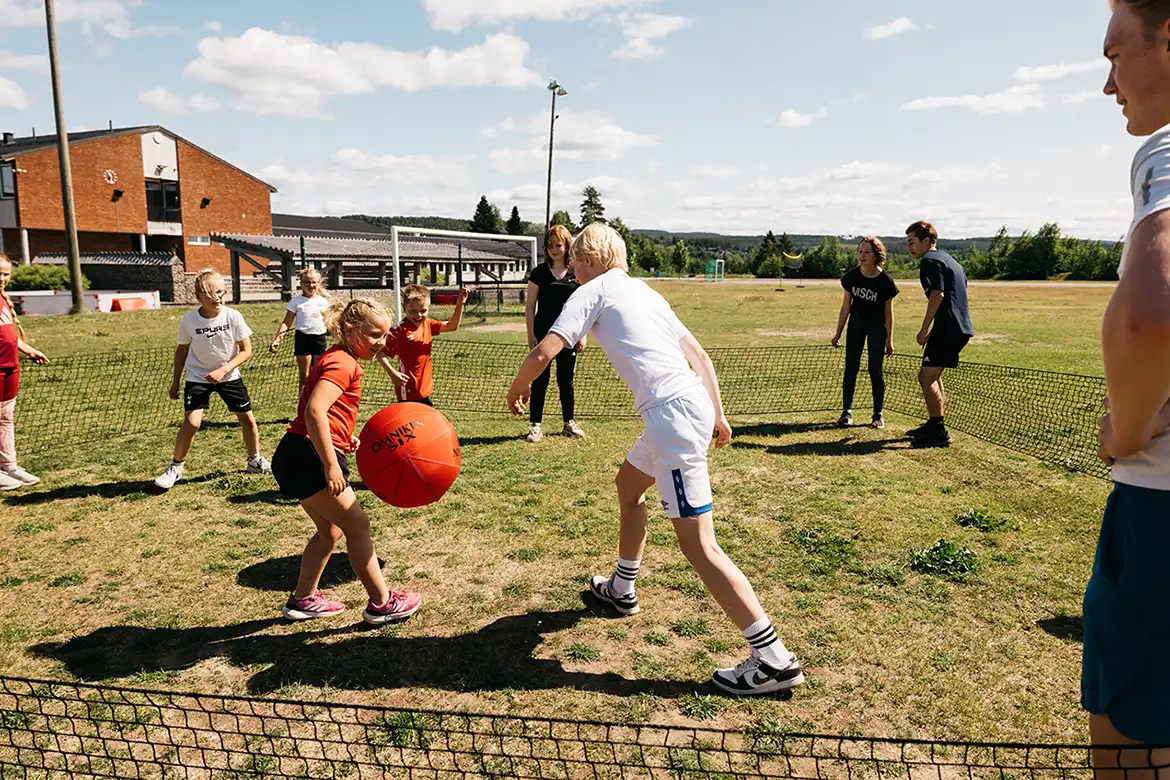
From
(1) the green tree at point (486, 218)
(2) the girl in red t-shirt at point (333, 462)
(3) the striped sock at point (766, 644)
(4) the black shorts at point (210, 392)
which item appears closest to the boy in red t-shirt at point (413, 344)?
(4) the black shorts at point (210, 392)

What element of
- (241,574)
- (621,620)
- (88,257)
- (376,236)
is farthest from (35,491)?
(376,236)

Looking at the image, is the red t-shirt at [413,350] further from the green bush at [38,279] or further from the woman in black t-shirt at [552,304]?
the green bush at [38,279]

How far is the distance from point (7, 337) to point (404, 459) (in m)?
5.53

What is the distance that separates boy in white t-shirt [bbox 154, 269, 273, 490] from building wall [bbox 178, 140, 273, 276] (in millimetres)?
47736

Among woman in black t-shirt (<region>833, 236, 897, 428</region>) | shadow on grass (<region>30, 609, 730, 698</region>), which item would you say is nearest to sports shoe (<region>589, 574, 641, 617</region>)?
shadow on grass (<region>30, 609, 730, 698</region>)

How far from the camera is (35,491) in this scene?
729cm

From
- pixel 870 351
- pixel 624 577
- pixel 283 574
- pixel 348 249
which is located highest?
pixel 348 249

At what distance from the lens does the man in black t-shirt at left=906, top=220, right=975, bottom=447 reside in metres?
8.60

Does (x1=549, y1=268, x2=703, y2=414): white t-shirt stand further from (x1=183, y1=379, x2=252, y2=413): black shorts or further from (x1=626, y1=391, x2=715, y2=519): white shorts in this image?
(x1=183, y1=379, x2=252, y2=413): black shorts

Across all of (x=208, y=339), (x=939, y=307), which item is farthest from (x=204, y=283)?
(x=939, y=307)

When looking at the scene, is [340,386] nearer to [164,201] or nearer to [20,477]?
[20,477]

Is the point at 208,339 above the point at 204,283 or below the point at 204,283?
below

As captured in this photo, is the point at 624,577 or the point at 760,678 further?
the point at 624,577

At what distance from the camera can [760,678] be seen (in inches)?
155
